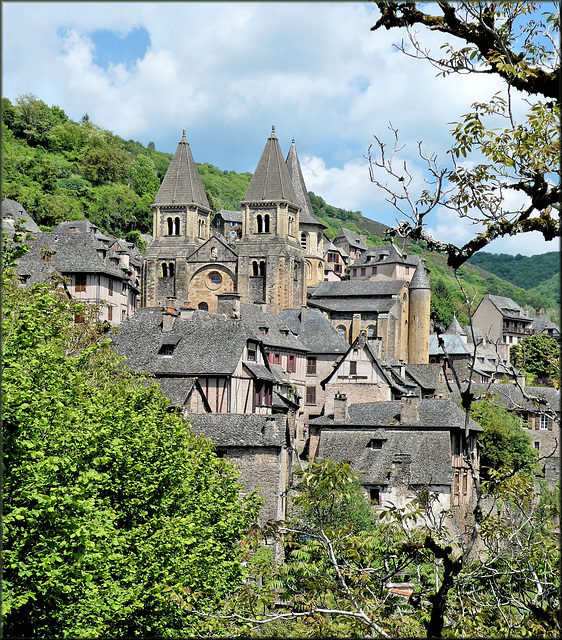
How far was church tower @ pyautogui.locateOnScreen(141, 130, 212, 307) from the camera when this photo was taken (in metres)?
88.9

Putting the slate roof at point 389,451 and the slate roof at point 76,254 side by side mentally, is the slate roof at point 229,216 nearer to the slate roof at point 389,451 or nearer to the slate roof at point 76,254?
the slate roof at point 76,254

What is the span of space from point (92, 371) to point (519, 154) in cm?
2379

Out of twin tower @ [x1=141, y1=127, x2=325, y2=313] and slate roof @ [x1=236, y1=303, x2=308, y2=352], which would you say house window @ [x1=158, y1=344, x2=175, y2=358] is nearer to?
slate roof @ [x1=236, y1=303, x2=308, y2=352]

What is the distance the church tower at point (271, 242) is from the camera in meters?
84.8

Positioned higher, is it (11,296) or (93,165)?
(93,165)

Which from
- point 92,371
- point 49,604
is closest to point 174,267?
point 92,371

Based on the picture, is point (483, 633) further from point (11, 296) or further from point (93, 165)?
point (93, 165)

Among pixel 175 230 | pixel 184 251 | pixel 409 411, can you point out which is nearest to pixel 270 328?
pixel 409 411

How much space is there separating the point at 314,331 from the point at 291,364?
788 centimetres

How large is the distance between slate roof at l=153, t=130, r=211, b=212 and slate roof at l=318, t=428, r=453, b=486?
4824 centimetres

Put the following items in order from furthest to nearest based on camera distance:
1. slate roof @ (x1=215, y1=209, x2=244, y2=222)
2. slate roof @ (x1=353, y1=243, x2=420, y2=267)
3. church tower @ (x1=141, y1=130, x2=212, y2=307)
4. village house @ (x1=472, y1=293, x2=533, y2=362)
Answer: slate roof @ (x1=215, y1=209, x2=244, y2=222), village house @ (x1=472, y1=293, x2=533, y2=362), slate roof @ (x1=353, y1=243, x2=420, y2=267), church tower @ (x1=141, y1=130, x2=212, y2=307)

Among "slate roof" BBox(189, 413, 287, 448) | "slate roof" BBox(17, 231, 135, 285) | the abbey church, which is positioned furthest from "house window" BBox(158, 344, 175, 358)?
the abbey church

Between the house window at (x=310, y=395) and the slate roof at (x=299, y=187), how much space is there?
38.5m

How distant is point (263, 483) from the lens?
120 ft
